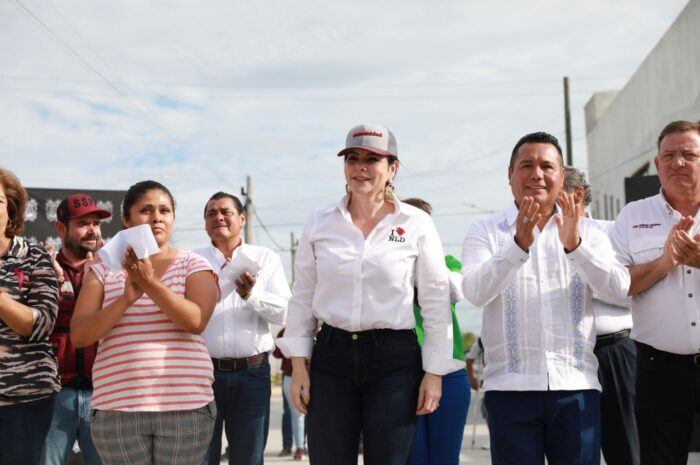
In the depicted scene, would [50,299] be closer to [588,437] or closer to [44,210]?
[588,437]

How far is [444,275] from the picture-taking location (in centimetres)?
442

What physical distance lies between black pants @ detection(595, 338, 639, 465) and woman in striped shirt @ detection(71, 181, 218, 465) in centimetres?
255

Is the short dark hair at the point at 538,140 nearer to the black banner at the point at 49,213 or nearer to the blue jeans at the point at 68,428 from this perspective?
the blue jeans at the point at 68,428

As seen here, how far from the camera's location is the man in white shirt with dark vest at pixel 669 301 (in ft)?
15.0

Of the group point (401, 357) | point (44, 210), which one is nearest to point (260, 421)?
point (401, 357)

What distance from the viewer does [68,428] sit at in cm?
541

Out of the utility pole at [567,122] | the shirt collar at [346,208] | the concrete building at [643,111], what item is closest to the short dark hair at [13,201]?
the shirt collar at [346,208]

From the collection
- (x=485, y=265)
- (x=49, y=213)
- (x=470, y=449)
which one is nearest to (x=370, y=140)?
(x=485, y=265)

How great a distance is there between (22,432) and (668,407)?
127 inches

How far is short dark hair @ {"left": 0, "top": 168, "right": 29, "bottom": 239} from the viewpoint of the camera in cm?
475

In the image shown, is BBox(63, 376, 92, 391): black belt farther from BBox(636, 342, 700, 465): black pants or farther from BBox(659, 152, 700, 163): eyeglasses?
BBox(659, 152, 700, 163): eyeglasses

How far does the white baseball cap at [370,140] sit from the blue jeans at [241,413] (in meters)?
2.38

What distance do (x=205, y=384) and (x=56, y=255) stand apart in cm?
180

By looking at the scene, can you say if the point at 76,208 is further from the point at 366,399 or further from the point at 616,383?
the point at 616,383
